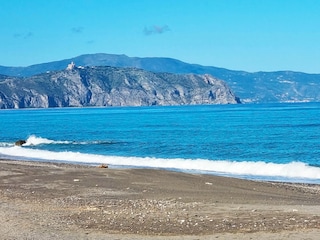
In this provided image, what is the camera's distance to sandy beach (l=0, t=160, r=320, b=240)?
15258mm

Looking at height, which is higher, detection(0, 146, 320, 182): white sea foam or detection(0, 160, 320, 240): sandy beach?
detection(0, 160, 320, 240): sandy beach

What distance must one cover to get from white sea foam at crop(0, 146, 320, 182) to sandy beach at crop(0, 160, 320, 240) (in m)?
7.92

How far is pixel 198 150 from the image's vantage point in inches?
2213

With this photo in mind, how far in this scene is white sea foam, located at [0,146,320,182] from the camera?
1458 inches

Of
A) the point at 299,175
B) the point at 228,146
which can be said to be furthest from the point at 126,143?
the point at 299,175

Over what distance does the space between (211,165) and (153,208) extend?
23.9 meters

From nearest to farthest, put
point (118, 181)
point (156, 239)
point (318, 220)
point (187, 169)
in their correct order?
point (156, 239), point (318, 220), point (118, 181), point (187, 169)

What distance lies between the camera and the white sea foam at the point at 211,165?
37.0 m

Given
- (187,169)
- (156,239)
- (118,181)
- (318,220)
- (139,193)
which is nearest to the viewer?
(156,239)

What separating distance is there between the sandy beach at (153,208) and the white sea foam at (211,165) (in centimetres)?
792

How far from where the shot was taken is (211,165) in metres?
42.3

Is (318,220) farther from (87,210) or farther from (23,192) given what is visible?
(23,192)

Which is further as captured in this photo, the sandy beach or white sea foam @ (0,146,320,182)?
white sea foam @ (0,146,320,182)

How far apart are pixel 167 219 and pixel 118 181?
10.9 meters
